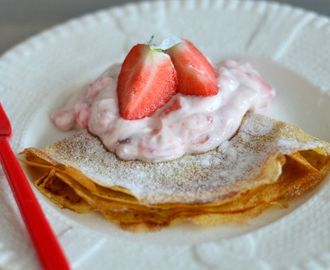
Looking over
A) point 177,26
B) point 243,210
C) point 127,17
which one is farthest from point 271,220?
point 127,17

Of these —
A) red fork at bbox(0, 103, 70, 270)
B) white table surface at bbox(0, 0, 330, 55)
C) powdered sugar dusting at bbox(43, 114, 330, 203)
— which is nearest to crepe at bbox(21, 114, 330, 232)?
powdered sugar dusting at bbox(43, 114, 330, 203)

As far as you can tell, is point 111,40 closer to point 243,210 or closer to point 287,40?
point 287,40

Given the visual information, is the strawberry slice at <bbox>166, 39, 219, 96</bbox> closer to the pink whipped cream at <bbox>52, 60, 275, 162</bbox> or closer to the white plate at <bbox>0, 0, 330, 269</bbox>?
the pink whipped cream at <bbox>52, 60, 275, 162</bbox>

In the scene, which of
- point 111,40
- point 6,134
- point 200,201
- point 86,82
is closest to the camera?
point 200,201

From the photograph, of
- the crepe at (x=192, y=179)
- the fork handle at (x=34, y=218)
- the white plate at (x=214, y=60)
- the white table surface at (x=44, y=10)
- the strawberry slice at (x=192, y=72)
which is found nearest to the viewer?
the fork handle at (x=34, y=218)

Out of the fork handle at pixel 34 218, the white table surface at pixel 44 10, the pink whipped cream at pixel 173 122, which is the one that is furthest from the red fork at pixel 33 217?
the white table surface at pixel 44 10

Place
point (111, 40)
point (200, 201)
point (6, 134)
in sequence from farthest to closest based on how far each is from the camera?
point (111, 40) → point (6, 134) → point (200, 201)

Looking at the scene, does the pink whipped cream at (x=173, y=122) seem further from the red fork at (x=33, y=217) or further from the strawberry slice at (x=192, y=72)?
the red fork at (x=33, y=217)
